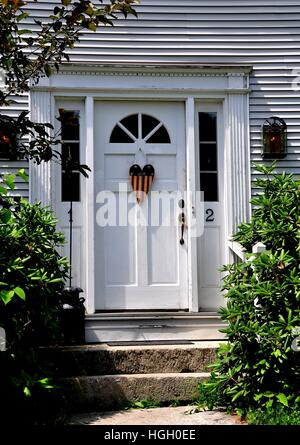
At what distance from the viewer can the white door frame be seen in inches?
238

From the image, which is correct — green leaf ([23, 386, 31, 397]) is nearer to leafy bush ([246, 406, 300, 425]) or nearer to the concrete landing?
the concrete landing

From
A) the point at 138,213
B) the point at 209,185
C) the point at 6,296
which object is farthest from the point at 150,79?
the point at 6,296

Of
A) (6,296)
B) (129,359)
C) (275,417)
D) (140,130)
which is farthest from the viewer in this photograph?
(140,130)

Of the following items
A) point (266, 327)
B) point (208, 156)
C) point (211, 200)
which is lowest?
point (266, 327)

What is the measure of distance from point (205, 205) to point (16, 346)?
105 inches

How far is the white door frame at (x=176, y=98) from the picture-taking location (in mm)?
6047

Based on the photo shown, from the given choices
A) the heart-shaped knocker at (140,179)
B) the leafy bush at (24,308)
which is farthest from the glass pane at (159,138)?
the leafy bush at (24,308)

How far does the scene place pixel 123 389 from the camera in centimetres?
471

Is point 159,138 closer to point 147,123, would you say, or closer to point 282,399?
point 147,123

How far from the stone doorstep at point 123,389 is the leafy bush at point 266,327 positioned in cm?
17

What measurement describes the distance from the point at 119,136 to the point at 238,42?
1502 millimetres

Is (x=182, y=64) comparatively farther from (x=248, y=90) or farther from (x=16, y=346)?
(x=16, y=346)

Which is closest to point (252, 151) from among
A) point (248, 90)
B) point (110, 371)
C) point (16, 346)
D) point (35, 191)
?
point (248, 90)

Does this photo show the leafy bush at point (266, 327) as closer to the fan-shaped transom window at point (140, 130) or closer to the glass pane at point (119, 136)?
the fan-shaped transom window at point (140, 130)
